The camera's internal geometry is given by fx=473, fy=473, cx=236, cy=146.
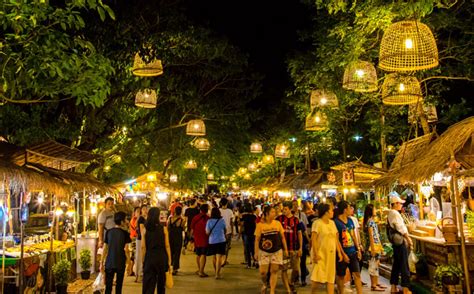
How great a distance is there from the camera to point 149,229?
341 inches

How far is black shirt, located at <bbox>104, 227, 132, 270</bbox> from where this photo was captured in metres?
9.17

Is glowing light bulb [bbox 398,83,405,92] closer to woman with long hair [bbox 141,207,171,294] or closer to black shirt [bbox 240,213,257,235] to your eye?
black shirt [bbox 240,213,257,235]

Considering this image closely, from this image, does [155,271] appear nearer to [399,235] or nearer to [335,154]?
[399,235]

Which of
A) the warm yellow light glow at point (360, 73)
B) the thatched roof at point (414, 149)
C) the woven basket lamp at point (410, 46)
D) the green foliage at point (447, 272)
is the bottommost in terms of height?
the green foliage at point (447, 272)

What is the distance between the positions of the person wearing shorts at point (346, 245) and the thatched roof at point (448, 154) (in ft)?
6.50

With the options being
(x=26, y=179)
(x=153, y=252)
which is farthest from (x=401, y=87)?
(x=26, y=179)

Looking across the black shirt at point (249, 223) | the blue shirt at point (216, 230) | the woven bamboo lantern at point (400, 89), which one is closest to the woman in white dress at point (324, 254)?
the woven bamboo lantern at point (400, 89)

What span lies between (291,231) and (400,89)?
A: 14.5ft

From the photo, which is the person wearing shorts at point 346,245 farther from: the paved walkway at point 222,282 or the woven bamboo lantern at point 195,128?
the woven bamboo lantern at point 195,128

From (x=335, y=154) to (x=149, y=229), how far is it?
20.4 m

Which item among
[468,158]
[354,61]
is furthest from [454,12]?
[468,158]

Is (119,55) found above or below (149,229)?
above

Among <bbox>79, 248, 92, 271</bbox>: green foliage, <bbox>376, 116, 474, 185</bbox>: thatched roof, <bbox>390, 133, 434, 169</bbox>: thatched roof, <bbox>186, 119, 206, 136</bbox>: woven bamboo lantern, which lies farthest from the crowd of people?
<bbox>186, 119, 206, 136</bbox>: woven bamboo lantern

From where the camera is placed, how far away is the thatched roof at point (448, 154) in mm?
9734
